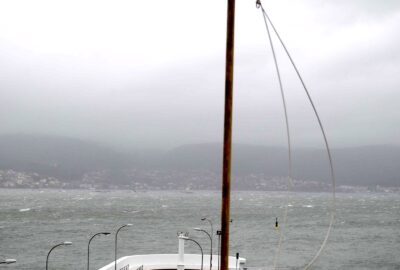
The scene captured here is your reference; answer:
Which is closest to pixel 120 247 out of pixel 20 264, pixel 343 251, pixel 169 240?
pixel 169 240

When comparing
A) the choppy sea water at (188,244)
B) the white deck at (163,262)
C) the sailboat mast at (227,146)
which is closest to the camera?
the sailboat mast at (227,146)

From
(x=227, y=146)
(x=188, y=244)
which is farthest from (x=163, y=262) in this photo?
(x=188, y=244)

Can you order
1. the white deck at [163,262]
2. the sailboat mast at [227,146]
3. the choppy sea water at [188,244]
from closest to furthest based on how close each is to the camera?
the sailboat mast at [227,146] → the white deck at [163,262] → the choppy sea water at [188,244]

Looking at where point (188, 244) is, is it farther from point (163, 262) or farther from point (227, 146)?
point (227, 146)

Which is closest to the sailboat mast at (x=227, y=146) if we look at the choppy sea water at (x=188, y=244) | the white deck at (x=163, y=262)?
the white deck at (x=163, y=262)

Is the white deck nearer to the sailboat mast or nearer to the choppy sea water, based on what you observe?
the sailboat mast

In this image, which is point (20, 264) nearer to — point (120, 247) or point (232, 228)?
point (120, 247)

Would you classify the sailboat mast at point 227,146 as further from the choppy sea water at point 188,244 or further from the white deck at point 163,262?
the choppy sea water at point 188,244

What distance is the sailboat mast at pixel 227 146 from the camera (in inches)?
294

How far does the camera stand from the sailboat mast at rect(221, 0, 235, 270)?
7.47 meters

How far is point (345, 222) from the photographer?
14700 centimetres

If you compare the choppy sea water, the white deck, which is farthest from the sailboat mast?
the choppy sea water

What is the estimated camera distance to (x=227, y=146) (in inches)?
297

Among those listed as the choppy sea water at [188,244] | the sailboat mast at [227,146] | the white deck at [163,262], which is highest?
the sailboat mast at [227,146]
